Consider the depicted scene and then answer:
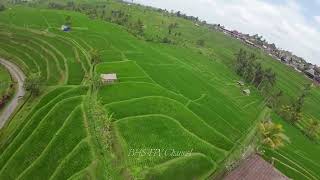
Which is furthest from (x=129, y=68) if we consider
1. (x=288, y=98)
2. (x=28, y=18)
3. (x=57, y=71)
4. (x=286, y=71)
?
(x=286, y=71)

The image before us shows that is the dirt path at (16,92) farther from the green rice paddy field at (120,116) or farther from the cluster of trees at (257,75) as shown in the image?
the cluster of trees at (257,75)

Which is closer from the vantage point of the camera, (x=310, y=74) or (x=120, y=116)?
(x=120, y=116)

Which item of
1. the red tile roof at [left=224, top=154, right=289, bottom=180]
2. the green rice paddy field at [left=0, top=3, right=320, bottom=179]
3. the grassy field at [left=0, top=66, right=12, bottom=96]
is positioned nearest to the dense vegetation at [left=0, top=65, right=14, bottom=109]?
the grassy field at [left=0, top=66, right=12, bottom=96]

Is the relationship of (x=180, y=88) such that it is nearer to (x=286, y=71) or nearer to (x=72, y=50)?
(x=72, y=50)

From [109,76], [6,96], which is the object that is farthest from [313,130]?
[6,96]

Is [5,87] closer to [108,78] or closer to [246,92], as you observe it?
[108,78]

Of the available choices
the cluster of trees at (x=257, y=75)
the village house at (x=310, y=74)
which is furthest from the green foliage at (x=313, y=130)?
the village house at (x=310, y=74)
